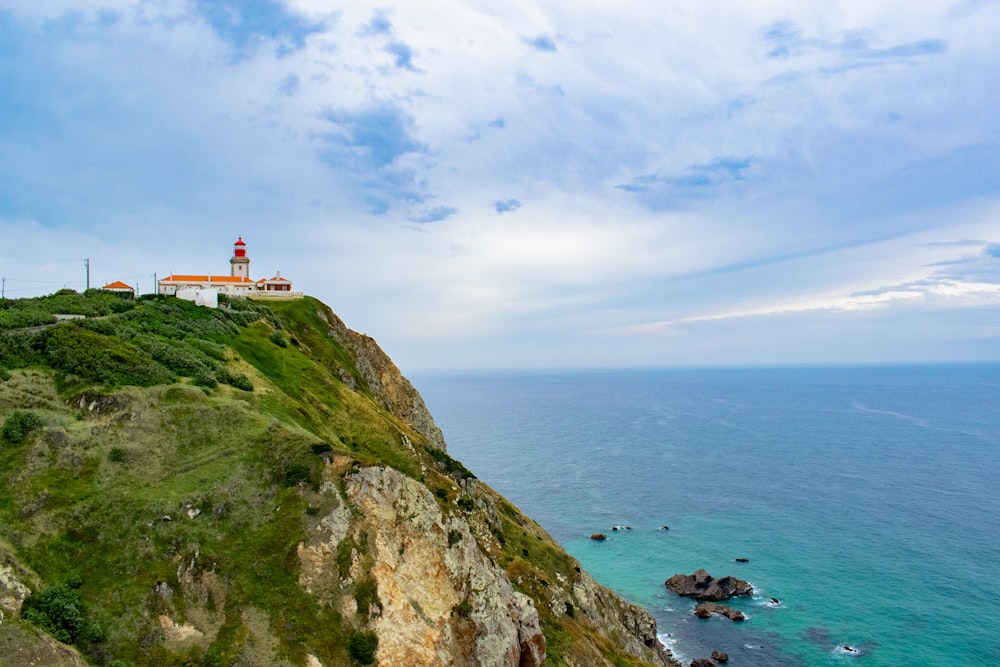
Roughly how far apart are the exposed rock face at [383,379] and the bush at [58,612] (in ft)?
203

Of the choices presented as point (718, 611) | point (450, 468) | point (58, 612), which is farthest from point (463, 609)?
point (718, 611)

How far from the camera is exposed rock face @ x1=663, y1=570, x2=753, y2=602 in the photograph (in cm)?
8075

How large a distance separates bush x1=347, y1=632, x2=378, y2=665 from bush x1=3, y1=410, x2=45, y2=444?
2333cm

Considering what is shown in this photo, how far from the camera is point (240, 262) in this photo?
349 ft

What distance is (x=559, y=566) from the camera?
2391 inches

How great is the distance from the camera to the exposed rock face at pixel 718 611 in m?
75.3

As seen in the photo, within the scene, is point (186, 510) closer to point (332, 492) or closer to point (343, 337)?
point (332, 492)

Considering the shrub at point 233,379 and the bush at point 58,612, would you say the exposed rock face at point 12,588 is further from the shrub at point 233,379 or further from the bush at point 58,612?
the shrub at point 233,379

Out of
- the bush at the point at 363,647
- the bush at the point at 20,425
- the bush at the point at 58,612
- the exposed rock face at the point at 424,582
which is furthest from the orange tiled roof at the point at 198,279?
the bush at the point at 363,647

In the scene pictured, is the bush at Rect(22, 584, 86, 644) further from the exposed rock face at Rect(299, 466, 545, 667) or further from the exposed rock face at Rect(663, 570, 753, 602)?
the exposed rock face at Rect(663, 570, 753, 602)

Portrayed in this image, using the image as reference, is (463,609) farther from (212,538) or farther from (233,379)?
(233,379)

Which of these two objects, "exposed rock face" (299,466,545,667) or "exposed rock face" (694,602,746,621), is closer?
"exposed rock face" (299,466,545,667)

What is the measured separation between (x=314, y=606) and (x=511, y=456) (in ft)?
448

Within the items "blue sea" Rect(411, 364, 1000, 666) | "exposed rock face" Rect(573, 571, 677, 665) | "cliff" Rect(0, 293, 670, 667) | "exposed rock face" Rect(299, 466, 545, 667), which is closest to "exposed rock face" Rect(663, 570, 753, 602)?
"blue sea" Rect(411, 364, 1000, 666)
